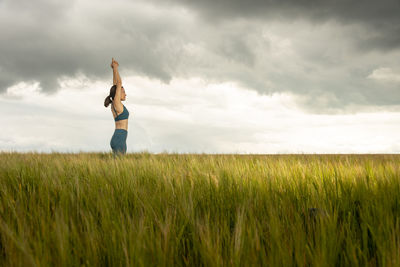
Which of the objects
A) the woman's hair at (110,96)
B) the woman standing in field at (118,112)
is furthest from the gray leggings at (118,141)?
the woman's hair at (110,96)

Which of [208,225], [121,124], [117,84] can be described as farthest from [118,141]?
[208,225]

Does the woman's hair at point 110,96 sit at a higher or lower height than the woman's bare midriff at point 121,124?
higher

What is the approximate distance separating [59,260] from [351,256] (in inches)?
48.3

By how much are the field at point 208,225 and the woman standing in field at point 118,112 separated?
4.54 metres

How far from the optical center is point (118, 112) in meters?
7.68

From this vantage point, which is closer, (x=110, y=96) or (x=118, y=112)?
(x=118, y=112)

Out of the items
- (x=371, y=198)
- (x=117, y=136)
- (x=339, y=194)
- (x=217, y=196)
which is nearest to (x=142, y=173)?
(x=217, y=196)

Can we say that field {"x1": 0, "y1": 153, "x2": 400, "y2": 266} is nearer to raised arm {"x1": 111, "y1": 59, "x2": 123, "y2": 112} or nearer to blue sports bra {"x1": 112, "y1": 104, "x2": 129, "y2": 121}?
raised arm {"x1": 111, "y1": 59, "x2": 123, "y2": 112}

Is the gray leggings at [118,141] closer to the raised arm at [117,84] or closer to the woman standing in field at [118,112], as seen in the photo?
the woman standing in field at [118,112]

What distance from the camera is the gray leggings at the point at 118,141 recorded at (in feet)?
25.1

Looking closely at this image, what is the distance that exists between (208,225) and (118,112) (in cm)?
680

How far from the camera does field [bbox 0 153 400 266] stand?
120 centimetres

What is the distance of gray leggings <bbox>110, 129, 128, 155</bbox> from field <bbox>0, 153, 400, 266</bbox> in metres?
4.50

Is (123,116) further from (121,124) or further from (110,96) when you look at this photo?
(110,96)
